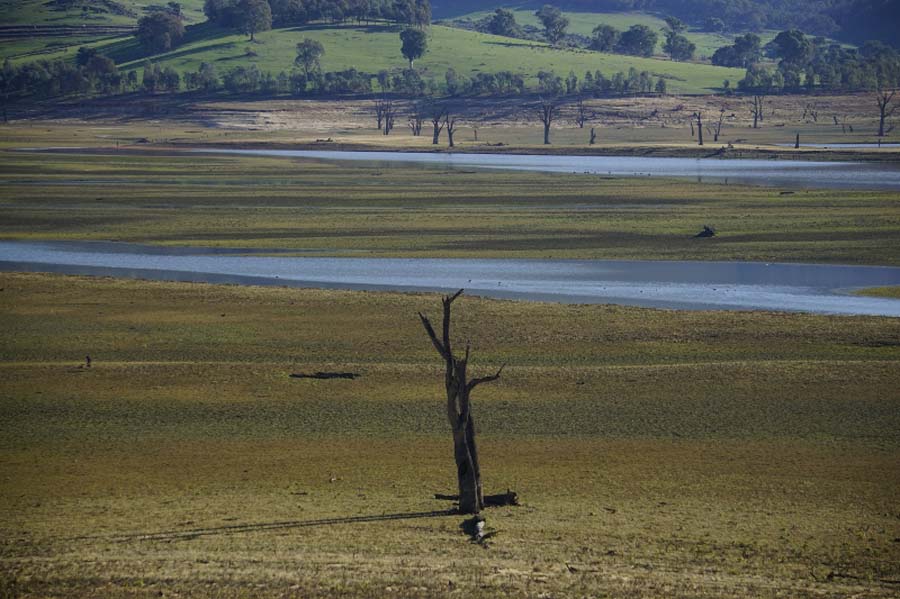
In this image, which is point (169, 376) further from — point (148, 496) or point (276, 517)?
point (276, 517)

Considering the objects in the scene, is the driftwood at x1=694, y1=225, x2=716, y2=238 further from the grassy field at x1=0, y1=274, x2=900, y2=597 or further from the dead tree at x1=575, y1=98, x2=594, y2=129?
the dead tree at x1=575, y1=98, x2=594, y2=129

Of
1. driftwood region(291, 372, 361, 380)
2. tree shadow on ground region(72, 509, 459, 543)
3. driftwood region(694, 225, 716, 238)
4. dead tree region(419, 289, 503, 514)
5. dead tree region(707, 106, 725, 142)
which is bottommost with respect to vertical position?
dead tree region(707, 106, 725, 142)

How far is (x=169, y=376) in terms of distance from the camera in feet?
102

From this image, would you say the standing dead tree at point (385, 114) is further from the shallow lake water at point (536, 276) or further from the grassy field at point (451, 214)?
the shallow lake water at point (536, 276)

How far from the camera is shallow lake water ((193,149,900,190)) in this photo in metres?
91.1

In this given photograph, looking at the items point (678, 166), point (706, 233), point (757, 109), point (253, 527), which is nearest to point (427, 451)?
point (253, 527)

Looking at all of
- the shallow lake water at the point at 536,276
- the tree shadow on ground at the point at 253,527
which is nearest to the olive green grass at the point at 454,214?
the shallow lake water at the point at 536,276

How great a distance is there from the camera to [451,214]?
68.2m

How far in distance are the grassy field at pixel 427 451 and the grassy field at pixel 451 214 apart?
53.9ft

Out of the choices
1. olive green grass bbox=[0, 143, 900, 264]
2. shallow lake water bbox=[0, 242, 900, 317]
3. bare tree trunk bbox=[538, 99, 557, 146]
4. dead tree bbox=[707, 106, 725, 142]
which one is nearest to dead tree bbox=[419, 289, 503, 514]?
shallow lake water bbox=[0, 242, 900, 317]

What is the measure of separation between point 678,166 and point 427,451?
3587 inches

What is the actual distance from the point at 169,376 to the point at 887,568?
1920 cm

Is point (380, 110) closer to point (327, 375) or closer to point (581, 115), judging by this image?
point (581, 115)

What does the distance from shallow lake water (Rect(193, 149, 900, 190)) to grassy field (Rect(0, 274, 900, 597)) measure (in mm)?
55291
